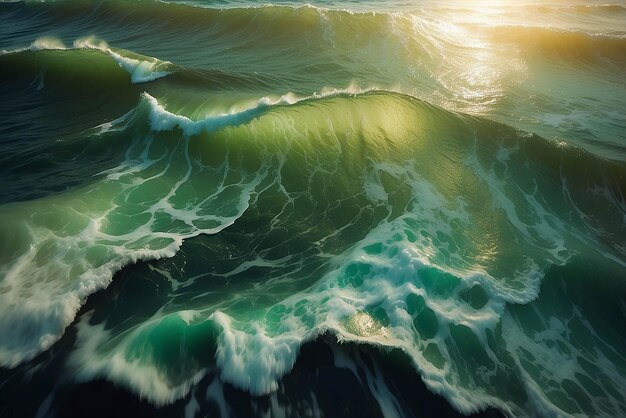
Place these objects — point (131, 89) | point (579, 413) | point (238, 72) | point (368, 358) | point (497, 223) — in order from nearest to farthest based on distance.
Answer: point (579, 413), point (368, 358), point (497, 223), point (131, 89), point (238, 72)

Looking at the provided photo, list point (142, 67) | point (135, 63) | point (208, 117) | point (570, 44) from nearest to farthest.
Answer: point (208, 117) → point (142, 67) → point (135, 63) → point (570, 44)

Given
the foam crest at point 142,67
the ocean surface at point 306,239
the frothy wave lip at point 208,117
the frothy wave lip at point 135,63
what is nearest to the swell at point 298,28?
the ocean surface at point 306,239

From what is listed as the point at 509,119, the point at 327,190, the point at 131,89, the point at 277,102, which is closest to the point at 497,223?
the point at 327,190

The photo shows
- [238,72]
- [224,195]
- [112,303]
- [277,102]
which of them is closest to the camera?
[112,303]

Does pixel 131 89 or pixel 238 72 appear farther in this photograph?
pixel 238 72

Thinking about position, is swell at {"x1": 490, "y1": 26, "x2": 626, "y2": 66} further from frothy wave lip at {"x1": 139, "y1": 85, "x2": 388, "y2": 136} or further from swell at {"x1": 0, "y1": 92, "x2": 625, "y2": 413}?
frothy wave lip at {"x1": 139, "y1": 85, "x2": 388, "y2": 136}

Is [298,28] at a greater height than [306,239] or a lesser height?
lesser

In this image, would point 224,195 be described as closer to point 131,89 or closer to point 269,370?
point 269,370

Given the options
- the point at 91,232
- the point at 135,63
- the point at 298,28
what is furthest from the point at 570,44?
the point at 91,232

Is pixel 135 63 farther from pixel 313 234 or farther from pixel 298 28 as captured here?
pixel 313 234
